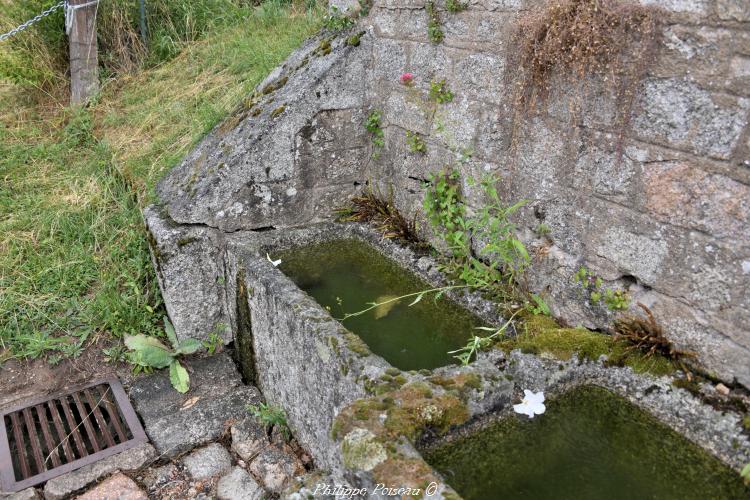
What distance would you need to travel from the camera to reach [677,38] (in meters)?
1.87

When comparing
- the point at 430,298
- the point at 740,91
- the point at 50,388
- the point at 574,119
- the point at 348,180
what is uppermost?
the point at 740,91

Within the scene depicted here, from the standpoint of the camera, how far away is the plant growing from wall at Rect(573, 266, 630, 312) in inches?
88.2

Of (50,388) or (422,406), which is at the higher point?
(422,406)

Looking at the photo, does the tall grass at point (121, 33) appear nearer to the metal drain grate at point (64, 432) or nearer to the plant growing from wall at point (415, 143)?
the plant growing from wall at point (415, 143)

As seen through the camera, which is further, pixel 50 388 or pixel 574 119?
pixel 50 388

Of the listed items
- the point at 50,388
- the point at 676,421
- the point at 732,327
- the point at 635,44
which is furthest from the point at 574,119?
the point at 50,388

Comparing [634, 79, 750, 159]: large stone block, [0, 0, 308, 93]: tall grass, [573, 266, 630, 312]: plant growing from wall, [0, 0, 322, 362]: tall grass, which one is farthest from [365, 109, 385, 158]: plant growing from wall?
[0, 0, 308, 93]: tall grass

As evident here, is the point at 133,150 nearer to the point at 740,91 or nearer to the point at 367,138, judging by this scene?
the point at 367,138

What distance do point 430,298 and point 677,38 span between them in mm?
1496

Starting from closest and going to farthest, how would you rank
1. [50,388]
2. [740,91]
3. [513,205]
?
[740,91]
[513,205]
[50,388]

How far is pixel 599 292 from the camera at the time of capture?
7.64 ft

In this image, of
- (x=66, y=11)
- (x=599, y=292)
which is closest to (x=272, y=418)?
(x=599, y=292)

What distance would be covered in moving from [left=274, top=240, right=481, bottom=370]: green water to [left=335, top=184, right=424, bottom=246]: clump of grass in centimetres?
17

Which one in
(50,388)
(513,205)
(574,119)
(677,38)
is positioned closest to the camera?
(677,38)
